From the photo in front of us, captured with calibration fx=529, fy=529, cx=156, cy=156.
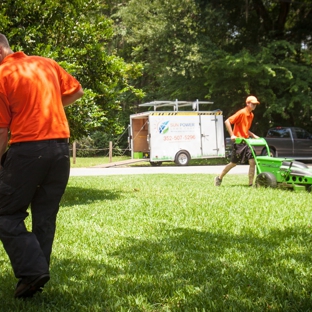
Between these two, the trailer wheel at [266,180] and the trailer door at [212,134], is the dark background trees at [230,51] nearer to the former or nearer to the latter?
the trailer door at [212,134]

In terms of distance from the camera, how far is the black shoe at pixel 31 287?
3387mm

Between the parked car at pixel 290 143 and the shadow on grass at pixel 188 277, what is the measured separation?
64.8 feet

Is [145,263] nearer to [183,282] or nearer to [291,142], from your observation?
[183,282]

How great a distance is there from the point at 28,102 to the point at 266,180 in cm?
716

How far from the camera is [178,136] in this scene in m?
24.0

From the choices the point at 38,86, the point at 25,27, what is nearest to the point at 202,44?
the point at 25,27

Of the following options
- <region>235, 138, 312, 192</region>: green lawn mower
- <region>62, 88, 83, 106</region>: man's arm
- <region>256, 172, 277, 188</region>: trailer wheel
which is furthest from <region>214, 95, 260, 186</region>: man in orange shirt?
<region>62, 88, 83, 106</region>: man's arm

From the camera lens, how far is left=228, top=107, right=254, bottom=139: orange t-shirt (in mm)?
Answer: 10411

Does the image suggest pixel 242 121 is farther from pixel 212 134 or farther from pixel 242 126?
pixel 212 134

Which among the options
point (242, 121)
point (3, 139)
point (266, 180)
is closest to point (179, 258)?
point (3, 139)

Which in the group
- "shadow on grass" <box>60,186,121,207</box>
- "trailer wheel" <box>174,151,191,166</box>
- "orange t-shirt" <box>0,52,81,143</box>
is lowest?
"trailer wheel" <box>174,151,191,166</box>

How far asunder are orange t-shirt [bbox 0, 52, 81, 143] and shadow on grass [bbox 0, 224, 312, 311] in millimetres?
1117

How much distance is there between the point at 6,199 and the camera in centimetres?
345

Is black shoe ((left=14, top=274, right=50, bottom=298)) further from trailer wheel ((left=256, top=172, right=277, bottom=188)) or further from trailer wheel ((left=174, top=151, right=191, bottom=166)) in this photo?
trailer wheel ((left=174, top=151, right=191, bottom=166))
